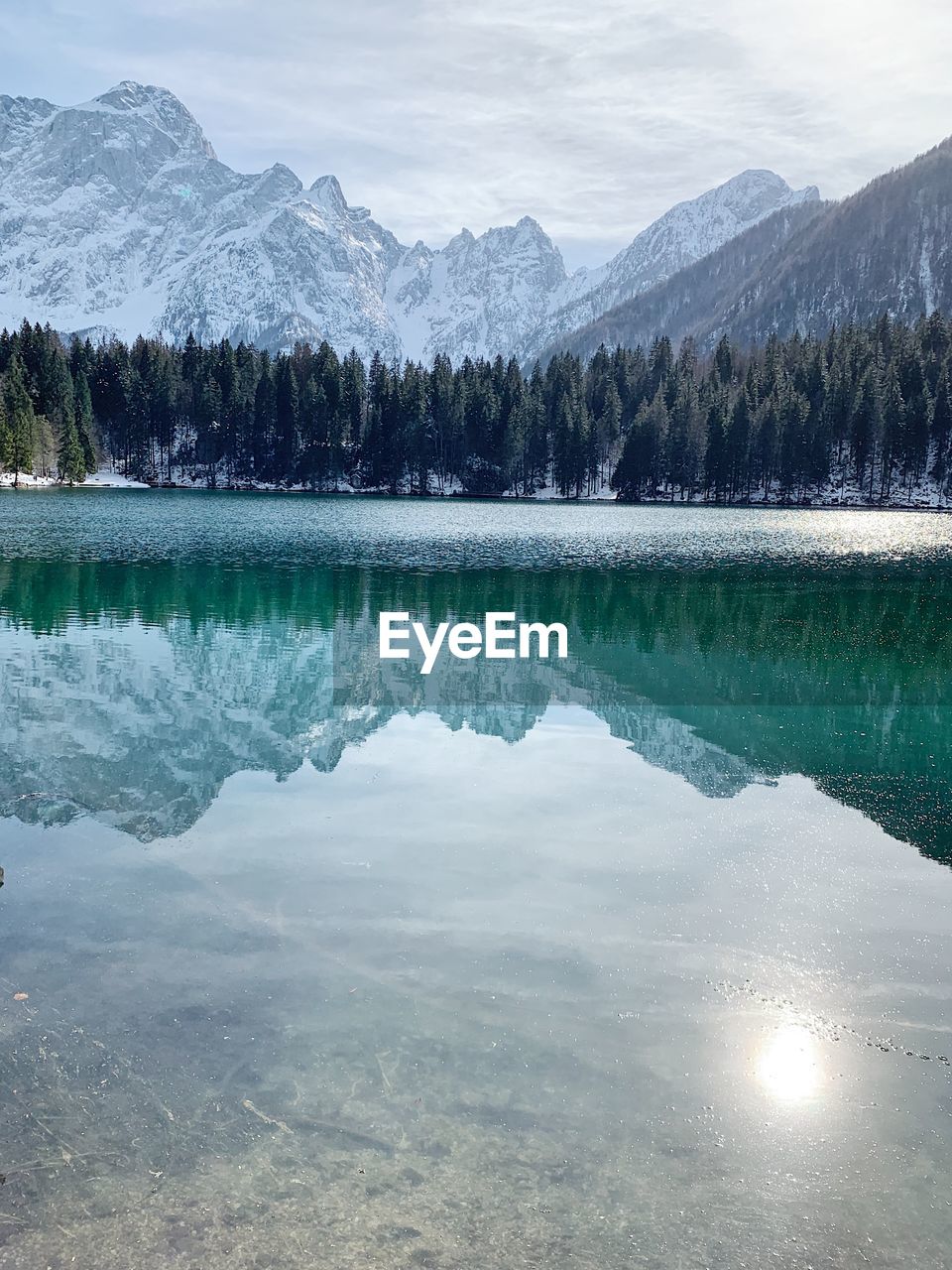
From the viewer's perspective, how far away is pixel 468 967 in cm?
963

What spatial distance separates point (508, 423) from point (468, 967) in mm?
146206

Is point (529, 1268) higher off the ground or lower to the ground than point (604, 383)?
lower

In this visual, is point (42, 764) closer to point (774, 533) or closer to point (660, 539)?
point (660, 539)

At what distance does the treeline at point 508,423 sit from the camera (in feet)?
462

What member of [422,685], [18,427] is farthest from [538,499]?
[422,685]

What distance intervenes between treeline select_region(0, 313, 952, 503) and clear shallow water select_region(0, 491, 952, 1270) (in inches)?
4983

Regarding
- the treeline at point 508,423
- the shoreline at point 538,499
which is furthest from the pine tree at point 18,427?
the treeline at point 508,423

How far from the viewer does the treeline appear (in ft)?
462

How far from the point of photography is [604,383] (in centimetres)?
16438

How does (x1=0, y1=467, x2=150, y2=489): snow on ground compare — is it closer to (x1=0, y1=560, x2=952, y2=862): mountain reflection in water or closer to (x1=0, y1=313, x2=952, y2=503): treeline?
(x1=0, y1=313, x2=952, y2=503): treeline

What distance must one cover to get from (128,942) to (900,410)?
14820 centimetres

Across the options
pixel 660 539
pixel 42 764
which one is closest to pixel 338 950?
pixel 42 764

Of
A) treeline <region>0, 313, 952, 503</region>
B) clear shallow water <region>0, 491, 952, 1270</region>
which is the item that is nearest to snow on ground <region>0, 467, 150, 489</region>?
treeline <region>0, 313, 952, 503</region>

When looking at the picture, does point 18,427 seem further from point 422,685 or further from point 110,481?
point 422,685
